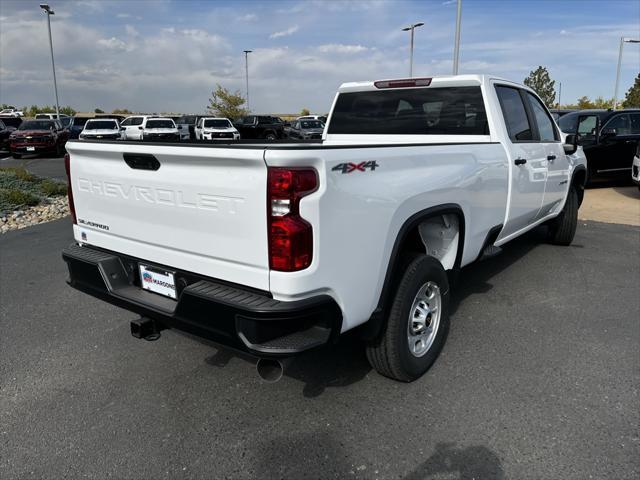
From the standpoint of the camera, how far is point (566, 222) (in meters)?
6.34

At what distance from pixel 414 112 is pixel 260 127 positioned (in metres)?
28.8

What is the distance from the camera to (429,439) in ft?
8.75

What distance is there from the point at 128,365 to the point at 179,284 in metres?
1.15

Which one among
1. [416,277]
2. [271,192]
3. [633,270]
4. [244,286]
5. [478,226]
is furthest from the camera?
[633,270]

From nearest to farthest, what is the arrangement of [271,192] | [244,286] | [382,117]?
1. [271,192]
2. [244,286]
3. [382,117]

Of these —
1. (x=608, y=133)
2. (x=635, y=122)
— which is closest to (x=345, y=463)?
(x=608, y=133)

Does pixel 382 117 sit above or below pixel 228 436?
above

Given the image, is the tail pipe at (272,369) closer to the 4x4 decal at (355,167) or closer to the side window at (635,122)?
A: the 4x4 decal at (355,167)

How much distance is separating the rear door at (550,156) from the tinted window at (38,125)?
22391 mm

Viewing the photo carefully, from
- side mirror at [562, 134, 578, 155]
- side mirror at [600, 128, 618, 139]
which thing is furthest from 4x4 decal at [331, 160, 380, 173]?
side mirror at [600, 128, 618, 139]

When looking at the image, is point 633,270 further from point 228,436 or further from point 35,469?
point 35,469

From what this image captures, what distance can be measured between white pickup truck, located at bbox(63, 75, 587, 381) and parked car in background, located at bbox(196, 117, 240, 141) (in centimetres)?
2371

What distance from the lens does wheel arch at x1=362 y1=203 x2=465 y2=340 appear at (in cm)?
274

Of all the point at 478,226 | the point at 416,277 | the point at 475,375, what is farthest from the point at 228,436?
the point at 478,226
